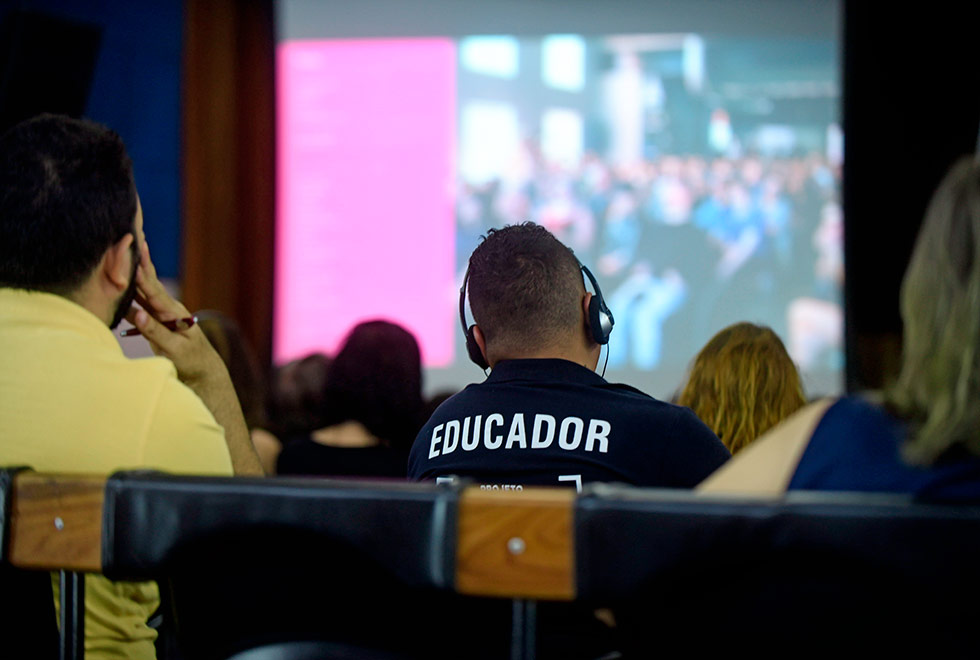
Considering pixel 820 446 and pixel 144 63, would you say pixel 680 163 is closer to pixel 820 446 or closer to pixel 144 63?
pixel 144 63

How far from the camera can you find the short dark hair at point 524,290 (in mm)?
1574

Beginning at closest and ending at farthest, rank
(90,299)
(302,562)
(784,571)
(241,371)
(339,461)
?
(784,571), (302,562), (90,299), (339,461), (241,371)

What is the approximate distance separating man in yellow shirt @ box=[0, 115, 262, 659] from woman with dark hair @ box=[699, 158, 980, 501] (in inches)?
20.9

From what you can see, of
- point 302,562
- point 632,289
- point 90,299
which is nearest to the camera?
point 302,562

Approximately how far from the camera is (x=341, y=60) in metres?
5.83

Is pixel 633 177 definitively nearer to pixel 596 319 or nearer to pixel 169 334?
pixel 596 319

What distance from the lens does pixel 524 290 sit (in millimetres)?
1573

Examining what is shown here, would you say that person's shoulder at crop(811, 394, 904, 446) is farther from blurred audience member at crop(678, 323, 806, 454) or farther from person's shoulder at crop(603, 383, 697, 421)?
blurred audience member at crop(678, 323, 806, 454)

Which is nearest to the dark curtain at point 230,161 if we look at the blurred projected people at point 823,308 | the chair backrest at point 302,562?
the blurred projected people at point 823,308

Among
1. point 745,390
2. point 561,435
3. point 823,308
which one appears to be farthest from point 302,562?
point 823,308

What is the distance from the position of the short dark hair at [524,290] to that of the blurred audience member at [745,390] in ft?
1.00

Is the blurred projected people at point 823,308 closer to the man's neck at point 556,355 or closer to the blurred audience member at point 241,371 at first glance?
the blurred audience member at point 241,371

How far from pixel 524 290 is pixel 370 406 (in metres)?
0.96

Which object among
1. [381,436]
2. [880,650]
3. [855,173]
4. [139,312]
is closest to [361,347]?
[381,436]
